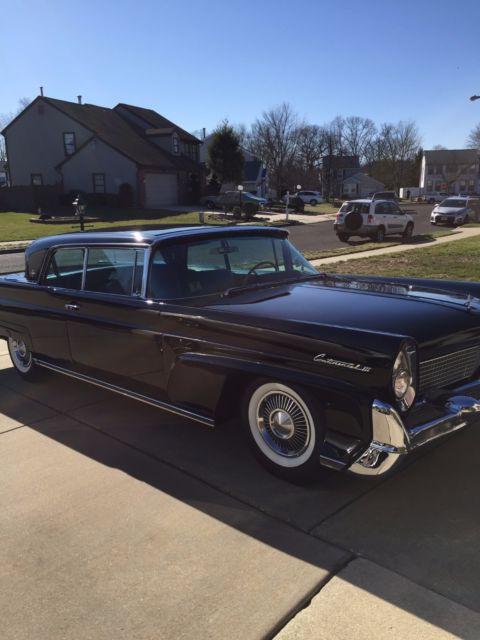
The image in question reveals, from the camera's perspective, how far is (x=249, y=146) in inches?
3189

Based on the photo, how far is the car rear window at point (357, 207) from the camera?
20.0m

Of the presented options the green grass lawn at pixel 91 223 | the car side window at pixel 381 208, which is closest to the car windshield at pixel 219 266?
the car side window at pixel 381 208

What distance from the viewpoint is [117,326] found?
393 centimetres

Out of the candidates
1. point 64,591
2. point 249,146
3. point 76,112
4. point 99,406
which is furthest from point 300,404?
point 249,146

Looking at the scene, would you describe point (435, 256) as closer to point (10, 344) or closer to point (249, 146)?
point (10, 344)

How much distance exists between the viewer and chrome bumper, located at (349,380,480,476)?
8.75 feet

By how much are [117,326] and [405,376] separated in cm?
207

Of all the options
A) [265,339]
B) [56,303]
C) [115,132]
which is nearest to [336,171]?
[115,132]

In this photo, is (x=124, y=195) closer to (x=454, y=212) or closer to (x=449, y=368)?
(x=454, y=212)

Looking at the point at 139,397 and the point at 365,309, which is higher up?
the point at 365,309

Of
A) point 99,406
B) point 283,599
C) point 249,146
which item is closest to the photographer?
point 283,599

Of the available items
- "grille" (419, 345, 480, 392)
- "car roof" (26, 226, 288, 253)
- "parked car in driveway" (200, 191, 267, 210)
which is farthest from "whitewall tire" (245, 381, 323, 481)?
"parked car in driveway" (200, 191, 267, 210)

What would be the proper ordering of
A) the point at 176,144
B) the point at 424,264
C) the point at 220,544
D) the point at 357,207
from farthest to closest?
1. the point at 176,144
2. the point at 357,207
3. the point at 424,264
4. the point at 220,544

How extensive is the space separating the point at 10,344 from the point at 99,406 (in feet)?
4.85
